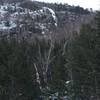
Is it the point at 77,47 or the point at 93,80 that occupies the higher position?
the point at 77,47

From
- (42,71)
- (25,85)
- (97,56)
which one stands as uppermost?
(97,56)

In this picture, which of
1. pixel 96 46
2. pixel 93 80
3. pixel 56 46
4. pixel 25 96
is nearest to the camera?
pixel 96 46

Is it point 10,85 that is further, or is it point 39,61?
point 39,61

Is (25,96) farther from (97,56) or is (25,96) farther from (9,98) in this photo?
(97,56)

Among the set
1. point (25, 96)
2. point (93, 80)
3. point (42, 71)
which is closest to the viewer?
point (93, 80)

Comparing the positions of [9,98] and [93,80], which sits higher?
[93,80]

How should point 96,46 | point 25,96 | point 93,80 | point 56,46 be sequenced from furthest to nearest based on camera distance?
point 56,46 < point 25,96 < point 93,80 < point 96,46

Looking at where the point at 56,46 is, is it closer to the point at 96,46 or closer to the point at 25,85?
the point at 25,85

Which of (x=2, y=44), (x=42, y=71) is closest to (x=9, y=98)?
(x=2, y=44)

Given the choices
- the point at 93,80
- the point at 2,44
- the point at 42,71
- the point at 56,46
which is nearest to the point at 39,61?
the point at 42,71
